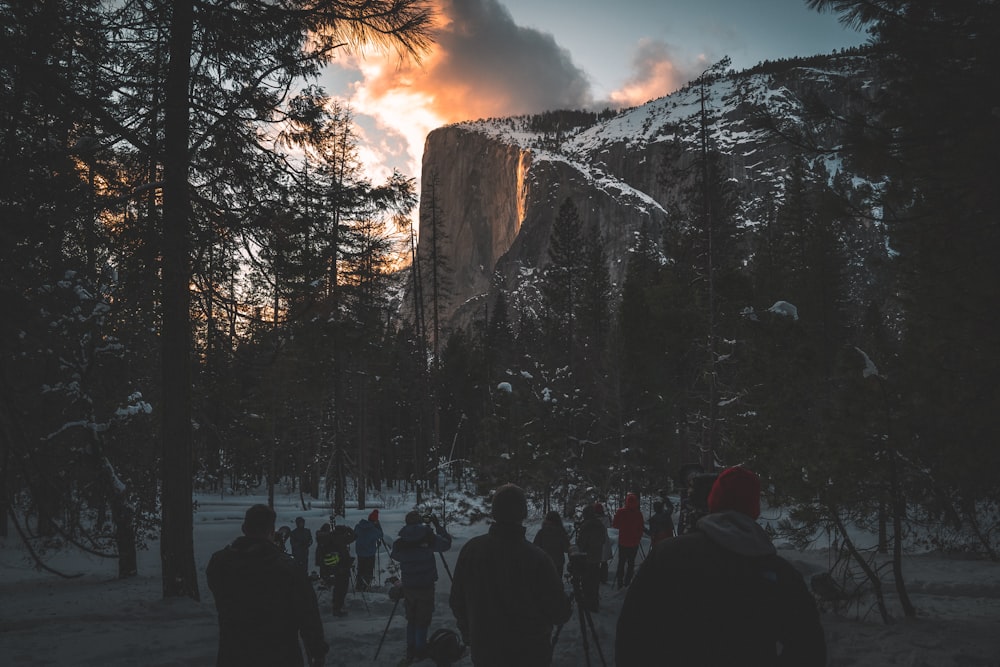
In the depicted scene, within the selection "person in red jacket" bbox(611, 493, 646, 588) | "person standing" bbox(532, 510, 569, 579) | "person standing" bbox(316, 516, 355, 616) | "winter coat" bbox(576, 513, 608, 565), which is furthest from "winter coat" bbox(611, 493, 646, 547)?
"person standing" bbox(316, 516, 355, 616)

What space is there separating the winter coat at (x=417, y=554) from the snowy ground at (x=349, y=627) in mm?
1158

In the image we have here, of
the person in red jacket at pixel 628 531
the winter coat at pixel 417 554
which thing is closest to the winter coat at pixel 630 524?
the person in red jacket at pixel 628 531

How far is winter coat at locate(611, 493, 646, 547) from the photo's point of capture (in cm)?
1231

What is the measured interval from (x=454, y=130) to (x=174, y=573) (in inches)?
7779

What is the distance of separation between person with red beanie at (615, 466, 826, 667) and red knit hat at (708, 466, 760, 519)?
0.41ft

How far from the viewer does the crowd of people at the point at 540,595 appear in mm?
2148

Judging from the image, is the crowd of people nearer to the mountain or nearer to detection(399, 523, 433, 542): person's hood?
detection(399, 523, 433, 542): person's hood

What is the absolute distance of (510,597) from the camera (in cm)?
386

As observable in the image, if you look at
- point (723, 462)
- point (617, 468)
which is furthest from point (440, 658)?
point (617, 468)

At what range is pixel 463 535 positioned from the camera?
74.5 feet

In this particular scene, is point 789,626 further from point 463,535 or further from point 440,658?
point 463,535

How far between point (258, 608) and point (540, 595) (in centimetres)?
174

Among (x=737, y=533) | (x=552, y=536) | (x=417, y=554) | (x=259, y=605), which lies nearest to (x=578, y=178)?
(x=552, y=536)

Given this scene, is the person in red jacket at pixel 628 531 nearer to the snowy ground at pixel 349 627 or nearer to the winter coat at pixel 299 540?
the snowy ground at pixel 349 627
